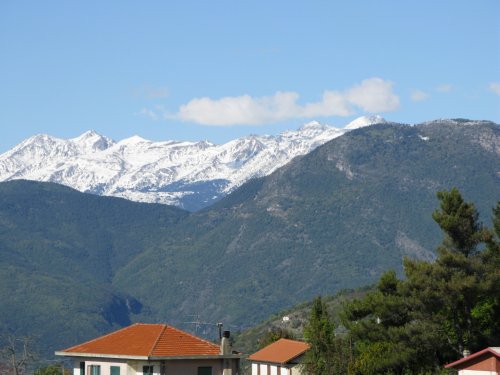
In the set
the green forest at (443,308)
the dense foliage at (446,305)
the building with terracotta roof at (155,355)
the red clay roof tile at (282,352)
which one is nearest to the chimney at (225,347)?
the building with terracotta roof at (155,355)

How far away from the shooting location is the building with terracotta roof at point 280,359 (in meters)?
107

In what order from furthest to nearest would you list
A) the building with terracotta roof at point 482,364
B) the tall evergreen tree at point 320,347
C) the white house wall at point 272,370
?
the white house wall at point 272,370 < the tall evergreen tree at point 320,347 < the building with terracotta roof at point 482,364

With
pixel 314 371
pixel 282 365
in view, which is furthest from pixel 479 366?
pixel 282 365

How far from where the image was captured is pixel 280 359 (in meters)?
109

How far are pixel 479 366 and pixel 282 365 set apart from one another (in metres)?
42.3

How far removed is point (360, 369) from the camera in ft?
272

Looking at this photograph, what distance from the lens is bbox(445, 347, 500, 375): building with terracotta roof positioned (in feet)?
216

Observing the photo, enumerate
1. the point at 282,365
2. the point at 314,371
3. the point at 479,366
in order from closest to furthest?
1. the point at 479,366
2. the point at 314,371
3. the point at 282,365

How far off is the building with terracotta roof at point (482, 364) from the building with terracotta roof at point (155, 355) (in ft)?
44.6

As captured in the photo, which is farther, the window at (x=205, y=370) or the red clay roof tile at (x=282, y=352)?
the red clay roof tile at (x=282, y=352)

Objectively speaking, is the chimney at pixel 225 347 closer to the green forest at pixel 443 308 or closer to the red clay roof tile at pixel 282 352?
the green forest at pixel 443 308

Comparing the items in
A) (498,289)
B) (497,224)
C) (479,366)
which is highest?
(497,224)

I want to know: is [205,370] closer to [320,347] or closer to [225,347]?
[225,347]

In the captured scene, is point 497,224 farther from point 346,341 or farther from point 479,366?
point 479,366
